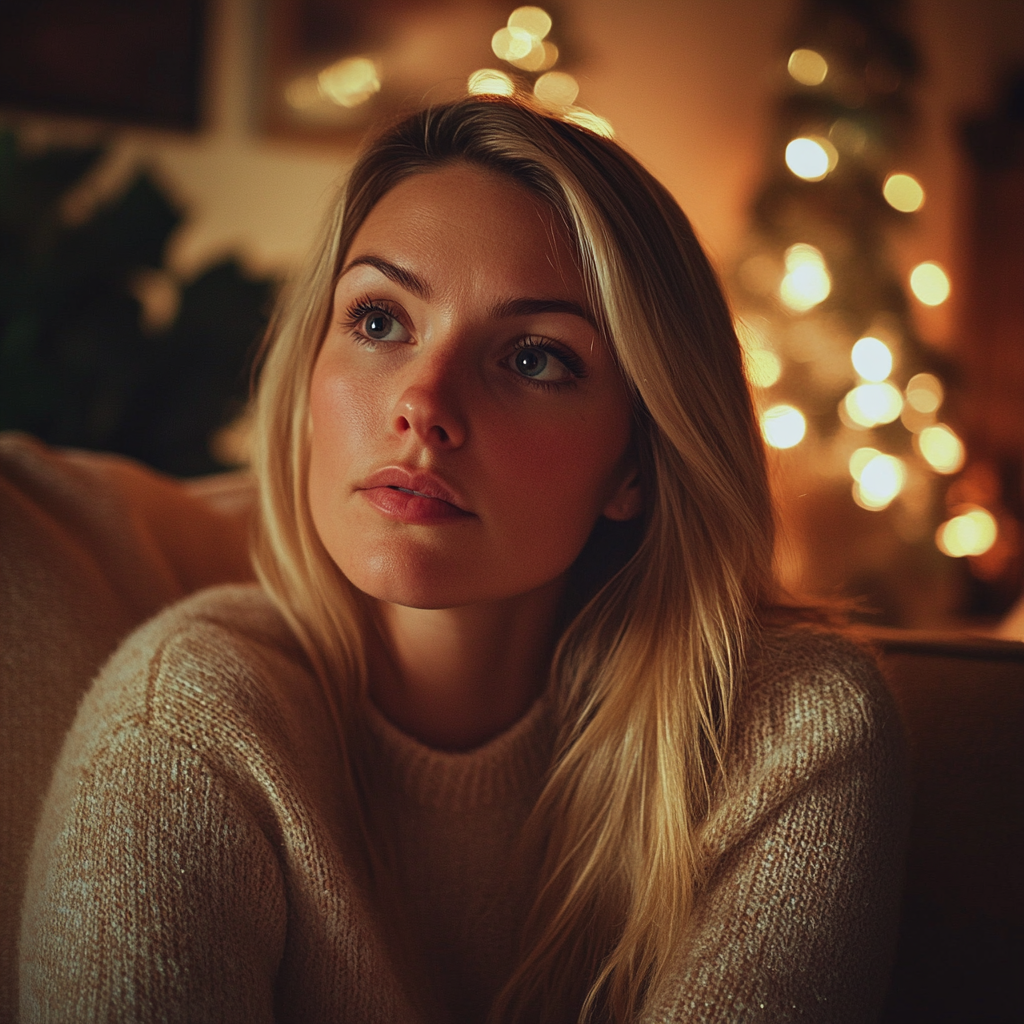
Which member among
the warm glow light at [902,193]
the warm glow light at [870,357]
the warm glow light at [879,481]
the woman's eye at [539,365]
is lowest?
the warm glow light at [879,481]

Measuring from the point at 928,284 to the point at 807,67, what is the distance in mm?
1065

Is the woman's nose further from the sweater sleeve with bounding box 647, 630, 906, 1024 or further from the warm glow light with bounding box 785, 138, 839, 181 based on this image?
the warm glow light with bounding box 785, 138, 839, 181

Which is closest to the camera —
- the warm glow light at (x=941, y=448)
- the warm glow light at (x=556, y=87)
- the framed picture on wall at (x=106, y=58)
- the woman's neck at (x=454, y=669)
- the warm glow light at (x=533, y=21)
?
the woman's neck at (x=454, y=669)

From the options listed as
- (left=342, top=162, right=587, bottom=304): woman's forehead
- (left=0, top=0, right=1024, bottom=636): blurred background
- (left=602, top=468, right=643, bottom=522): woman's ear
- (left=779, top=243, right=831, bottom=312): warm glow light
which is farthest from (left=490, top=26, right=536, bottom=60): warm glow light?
(left=602, top=468, right=643, bottom=522): woman's ear

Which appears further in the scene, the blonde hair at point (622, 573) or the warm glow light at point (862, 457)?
the warm glow light at point (862, 457)

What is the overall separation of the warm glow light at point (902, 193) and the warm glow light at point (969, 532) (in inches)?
53.7

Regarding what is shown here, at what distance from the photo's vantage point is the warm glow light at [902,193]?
334 cm

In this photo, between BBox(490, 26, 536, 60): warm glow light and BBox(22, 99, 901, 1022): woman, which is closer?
BBox(22, 99, 901, 1022): woman

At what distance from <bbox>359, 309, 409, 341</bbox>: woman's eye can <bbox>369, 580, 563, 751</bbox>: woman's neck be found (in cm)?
31

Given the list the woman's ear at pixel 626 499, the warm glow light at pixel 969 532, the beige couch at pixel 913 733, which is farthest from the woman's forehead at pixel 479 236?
the warm glow light at pixel 969 532

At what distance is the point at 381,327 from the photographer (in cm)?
93

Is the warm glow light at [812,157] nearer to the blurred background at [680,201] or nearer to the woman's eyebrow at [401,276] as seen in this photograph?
the blurred background at [680,201]

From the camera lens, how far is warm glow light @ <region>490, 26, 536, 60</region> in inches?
114

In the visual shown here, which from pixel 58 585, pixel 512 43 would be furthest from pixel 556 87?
pixel 58 585
